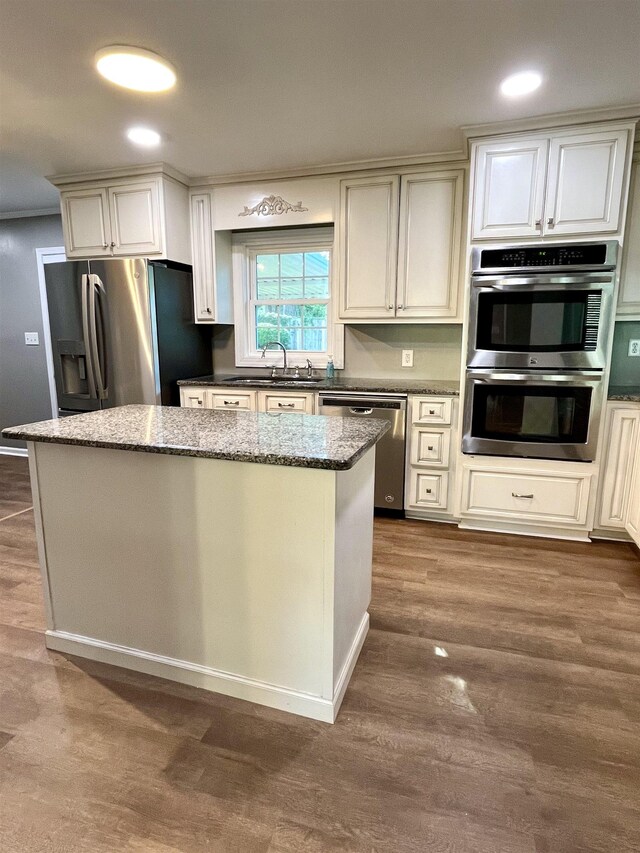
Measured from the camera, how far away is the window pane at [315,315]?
3807 millimetres

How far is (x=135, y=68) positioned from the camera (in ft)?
6.75

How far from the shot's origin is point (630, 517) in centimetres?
272

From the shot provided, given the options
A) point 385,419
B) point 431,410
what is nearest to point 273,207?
point 385,419

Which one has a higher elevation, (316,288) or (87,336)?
(316,288)

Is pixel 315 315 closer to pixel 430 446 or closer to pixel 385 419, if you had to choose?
pixel 385 419

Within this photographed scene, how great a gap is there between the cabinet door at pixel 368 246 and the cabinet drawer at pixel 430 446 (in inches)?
34.5

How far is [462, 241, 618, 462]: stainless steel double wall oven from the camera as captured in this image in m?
2.61

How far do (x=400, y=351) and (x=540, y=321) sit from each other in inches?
43.6

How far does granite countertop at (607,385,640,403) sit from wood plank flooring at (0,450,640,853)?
3.85 feet

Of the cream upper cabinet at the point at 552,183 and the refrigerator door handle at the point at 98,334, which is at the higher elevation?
the cream upper cabinet at the point at 552,183

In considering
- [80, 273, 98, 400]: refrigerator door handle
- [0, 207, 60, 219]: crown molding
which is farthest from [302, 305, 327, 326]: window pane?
[0, 207, 60, 219]: crown molding

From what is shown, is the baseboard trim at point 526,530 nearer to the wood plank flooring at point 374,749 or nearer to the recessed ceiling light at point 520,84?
the wood plank flooring at point 374,749

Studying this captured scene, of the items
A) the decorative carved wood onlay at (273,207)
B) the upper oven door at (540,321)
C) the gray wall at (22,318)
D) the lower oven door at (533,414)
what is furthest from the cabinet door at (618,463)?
the gray wall at (22,318)

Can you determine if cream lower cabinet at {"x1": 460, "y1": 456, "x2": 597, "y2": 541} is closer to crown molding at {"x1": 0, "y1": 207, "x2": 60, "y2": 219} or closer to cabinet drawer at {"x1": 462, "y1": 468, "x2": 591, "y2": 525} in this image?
cabinet drawer at {"x1": 462, "y1": 468, "x2": 591, "y2": 525}
